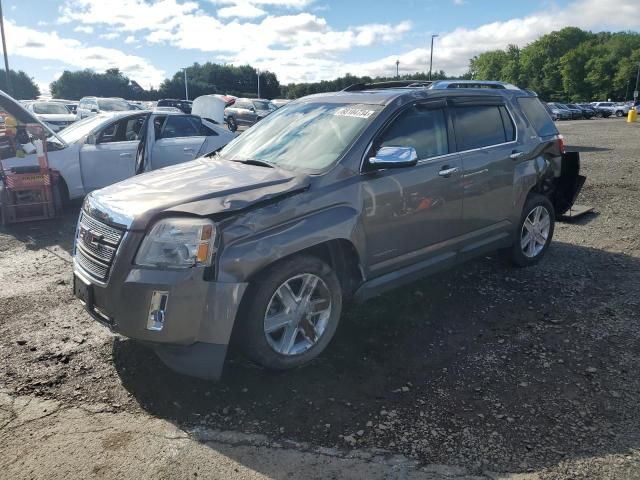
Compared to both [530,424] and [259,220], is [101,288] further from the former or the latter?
[530,424]

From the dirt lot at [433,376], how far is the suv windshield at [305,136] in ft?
4.61

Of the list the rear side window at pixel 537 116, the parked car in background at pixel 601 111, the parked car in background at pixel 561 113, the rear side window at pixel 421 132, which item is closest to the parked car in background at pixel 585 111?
the parked car in background at pixel 601 111

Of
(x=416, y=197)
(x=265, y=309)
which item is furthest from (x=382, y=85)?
(x=265, y=309)

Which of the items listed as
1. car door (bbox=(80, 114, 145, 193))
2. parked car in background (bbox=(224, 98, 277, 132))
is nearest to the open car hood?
car door (bbox=(80, 114, 145, 193))

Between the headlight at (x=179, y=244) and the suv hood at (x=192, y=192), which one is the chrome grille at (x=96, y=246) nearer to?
the suv hood at (x=192, y=192)

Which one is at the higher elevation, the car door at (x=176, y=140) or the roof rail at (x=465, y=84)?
the roof rail at (x=465, y=84)

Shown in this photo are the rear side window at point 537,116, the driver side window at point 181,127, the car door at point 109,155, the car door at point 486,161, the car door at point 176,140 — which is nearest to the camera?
the car door at point 486,161

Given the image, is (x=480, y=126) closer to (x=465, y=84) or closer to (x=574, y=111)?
(x=465, y=84)

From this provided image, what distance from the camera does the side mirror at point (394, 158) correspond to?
12.3 ft

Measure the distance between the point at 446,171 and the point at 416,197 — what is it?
0.45 metres

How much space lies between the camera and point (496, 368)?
11.9ft

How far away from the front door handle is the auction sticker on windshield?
779 millimetres

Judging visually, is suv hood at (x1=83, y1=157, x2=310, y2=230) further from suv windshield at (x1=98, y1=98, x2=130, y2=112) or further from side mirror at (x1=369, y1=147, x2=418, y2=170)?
suv windshield at (x1=98, y1=98, x2=130, y2=112)

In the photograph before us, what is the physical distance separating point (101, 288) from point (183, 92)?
9263cm
